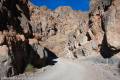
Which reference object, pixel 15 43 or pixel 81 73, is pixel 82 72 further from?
pixel 15 43

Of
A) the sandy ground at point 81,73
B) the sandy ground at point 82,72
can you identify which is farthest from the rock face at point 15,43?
the sandy ground at point 81,73

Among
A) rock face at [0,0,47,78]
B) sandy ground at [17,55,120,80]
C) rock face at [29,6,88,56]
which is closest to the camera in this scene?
sandy ground at [17,55,120,80]

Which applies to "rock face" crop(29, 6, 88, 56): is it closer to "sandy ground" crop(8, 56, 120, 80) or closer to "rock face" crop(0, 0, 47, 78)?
"rock face" crop(0, 0, 47, 78)

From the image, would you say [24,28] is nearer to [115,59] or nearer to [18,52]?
[18,52]

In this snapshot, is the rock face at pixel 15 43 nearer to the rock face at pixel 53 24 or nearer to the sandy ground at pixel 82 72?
the sandy ground at pixel 82 72

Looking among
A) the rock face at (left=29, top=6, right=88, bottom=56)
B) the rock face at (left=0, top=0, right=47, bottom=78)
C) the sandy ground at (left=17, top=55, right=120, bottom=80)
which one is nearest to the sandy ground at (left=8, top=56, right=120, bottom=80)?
the sandy ground at (left=17, top=55, right=120, bottom=80)

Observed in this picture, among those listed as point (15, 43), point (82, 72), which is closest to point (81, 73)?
point (82, 72)

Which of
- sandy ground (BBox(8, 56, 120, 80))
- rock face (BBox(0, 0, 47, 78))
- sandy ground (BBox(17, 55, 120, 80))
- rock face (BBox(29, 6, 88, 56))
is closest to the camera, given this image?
sandy ground (BBox(17, 55, 120, 80))

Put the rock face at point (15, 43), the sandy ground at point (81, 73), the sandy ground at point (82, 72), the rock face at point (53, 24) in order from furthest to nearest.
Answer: the rock face at point (53, 24)
the rock face at point (15, 43)
the sandy ground at point (82, 72)
the sandy ground at point (81, 73)

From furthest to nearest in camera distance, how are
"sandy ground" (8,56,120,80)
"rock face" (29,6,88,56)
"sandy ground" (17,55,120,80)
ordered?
"rock face" (29,6,88,56) < "sandy ground" (8,56,120,80) < "sandy ground" (17,55,120,80)

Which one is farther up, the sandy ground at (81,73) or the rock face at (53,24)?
the rock face at (53,24)

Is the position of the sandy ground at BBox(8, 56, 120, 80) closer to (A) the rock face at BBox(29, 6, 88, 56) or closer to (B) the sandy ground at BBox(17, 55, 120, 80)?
(B) the sandy ground at BBox(17, 55, 120, 80)

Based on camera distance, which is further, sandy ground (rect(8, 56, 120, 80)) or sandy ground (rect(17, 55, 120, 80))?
sandy ground (rect(8, 56, 120, 80))

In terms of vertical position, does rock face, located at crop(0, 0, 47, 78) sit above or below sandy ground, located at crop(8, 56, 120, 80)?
above
